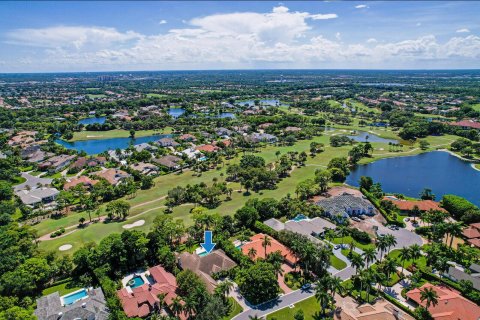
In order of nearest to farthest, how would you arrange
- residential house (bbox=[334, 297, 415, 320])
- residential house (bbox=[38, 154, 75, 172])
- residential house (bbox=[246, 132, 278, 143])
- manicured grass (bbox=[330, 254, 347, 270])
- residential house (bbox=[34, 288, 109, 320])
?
1. residential house (bbox=[334, 297, 415, 320])
2. residential house (bbox=[34, 288, 109, 320])
3. manicured grass (bbox=[330, 254, 347, 270])
4. residential house (bbox=[38, 154, 75, 172])
5. residential house (bbox=[246, 132, 278, 143])

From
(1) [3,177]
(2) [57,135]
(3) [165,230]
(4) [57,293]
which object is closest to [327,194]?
(3) [165,230]

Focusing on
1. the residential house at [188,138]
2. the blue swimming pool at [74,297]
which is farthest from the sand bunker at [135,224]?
the residential house at [188,138]

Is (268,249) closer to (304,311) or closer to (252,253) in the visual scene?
(252,253)

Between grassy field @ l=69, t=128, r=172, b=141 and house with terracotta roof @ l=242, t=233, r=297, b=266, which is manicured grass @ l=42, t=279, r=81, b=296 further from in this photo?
grassy field @ l=69, t=128, r=172, b=141

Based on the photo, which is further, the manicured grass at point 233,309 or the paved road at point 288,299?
the paved road at point 288,299

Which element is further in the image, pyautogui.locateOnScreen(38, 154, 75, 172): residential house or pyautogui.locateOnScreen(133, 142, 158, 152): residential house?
pyautogui.locateOnScreen(133, 142, 158, 152): residential house

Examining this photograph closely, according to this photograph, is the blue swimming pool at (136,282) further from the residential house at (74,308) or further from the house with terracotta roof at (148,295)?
the residential house at (74,308)

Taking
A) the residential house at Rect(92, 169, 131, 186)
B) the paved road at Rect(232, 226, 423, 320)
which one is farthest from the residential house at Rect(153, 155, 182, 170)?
the paved road at Rect(232, 226, 423, 320)
